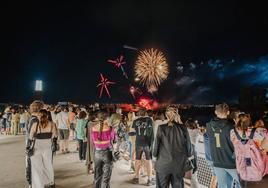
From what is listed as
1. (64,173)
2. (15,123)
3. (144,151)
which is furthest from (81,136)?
(15,123)

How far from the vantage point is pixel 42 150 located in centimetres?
741

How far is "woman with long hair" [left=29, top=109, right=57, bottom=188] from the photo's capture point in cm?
730

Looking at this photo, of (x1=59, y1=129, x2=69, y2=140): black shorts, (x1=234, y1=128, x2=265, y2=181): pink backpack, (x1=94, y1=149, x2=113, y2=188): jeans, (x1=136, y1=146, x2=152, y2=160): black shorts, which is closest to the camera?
(x1=234, y1=128, x2=265, y2=181): pink backpack

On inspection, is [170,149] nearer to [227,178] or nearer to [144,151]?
[227,178]

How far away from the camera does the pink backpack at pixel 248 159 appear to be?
18.5ft

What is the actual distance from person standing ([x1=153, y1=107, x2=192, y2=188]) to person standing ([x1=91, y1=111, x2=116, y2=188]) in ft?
5.02

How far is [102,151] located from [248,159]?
9.43ft

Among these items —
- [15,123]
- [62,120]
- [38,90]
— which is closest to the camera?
[62,120]

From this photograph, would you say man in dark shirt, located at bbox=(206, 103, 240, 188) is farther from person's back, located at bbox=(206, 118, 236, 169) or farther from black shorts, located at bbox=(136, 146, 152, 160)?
black shorts, located at bbox=(136, 146, 152, 160)

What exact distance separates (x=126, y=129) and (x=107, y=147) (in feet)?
22.3

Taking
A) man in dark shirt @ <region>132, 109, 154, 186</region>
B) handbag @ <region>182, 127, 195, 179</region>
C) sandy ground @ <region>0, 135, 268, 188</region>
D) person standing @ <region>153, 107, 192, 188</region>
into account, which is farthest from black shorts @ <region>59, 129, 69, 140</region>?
handbag @ <region>182, 127, 195, 179</region>

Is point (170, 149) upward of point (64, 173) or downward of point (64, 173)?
upward

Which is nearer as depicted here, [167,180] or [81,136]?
[167,180]

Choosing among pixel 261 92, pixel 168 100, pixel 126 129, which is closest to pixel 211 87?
pixel 168 100
